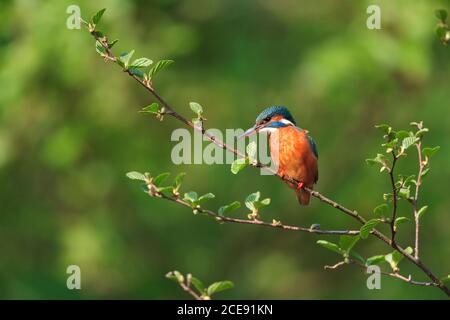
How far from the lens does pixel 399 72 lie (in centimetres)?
787

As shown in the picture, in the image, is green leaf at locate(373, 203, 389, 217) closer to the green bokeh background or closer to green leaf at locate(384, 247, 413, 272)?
green leaf at locate(384, 247, 413, 272)

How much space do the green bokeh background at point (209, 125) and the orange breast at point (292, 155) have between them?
2.92m

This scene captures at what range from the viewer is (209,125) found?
28.1 ft

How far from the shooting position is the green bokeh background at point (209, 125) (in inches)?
288

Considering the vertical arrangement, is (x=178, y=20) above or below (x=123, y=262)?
above

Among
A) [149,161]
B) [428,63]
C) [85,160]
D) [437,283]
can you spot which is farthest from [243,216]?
[437,283]

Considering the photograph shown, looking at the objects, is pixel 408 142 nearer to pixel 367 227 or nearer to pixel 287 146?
pixel 367 227

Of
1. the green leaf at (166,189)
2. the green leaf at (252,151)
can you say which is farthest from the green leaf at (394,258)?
the green leaf at (166,189)

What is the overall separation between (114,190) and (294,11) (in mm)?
2902

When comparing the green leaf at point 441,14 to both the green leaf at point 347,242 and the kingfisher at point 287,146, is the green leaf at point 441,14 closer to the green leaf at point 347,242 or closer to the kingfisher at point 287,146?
the green leaf at point 347,242

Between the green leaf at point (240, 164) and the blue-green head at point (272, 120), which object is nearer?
the green leaf at point (240, 164)

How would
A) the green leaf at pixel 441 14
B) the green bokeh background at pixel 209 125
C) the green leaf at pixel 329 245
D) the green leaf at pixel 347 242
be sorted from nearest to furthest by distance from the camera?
the green leaf at pixel 441 14
the green leaf at pixel 329 245
the green leaf at pixel 347 242
the green bokeh background at pixel 209 125

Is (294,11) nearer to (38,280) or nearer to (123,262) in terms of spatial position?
(123,262)

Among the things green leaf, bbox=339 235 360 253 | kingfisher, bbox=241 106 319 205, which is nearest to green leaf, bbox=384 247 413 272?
green leaf, bbox=339 235 360 253
